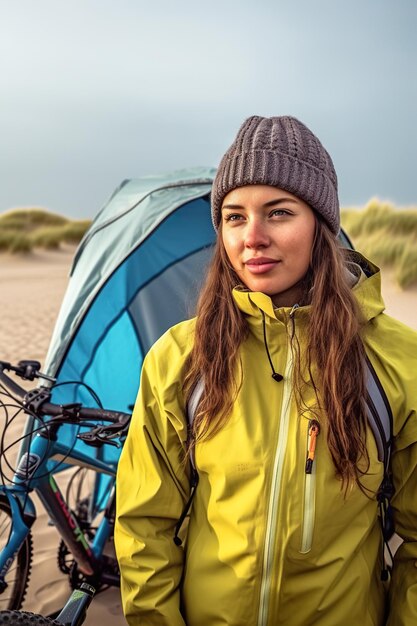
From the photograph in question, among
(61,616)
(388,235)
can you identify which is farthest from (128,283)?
(388,235)

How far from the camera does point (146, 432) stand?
1.61 metres

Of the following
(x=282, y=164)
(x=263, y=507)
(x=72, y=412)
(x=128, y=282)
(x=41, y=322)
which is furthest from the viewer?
(x=41, y=322)

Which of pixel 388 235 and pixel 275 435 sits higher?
pixel 275 435

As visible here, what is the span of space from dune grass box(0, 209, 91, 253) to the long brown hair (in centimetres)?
2413

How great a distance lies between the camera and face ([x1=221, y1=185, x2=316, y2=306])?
155 centimetres

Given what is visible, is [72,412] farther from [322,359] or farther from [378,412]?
[378,412]

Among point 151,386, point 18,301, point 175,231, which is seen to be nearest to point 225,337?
point 151,386

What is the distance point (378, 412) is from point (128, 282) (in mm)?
2033

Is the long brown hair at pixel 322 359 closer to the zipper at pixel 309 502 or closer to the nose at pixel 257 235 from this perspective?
the zipper at pixel 309 502

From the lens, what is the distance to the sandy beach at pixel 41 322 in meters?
2.83

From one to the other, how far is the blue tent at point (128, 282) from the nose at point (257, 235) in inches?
47.7

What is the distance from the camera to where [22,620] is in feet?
4.91

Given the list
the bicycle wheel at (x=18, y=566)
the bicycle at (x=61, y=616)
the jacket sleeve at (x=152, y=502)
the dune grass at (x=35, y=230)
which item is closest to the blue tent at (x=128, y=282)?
the bicycle wheel at (x=18, y=566)

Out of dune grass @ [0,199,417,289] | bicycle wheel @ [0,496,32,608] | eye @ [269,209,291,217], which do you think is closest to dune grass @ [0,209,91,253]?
dune grass @ [0,199,417,289]
